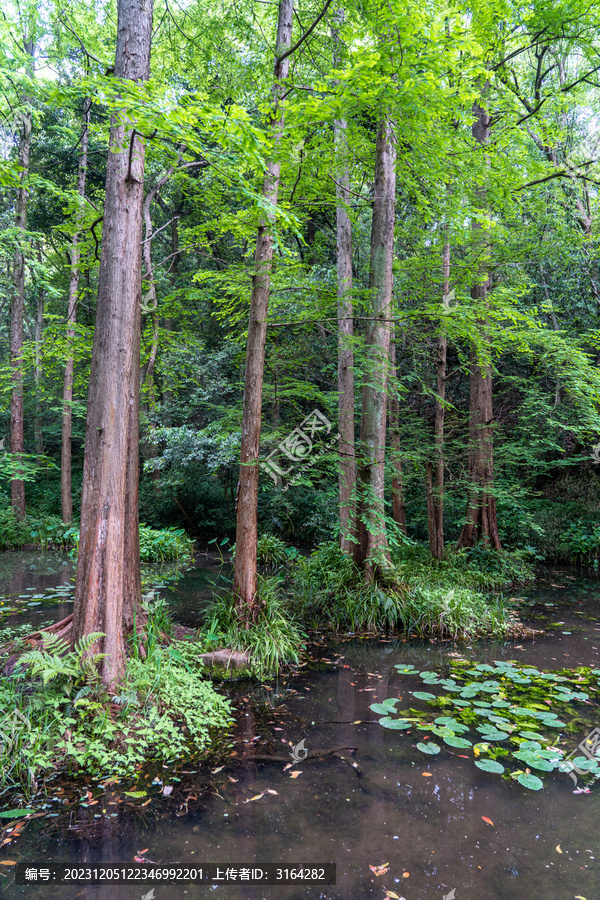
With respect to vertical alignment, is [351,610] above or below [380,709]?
above

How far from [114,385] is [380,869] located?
333 centimetres

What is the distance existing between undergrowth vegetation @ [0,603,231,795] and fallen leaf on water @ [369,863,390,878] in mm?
1448

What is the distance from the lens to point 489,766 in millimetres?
3135

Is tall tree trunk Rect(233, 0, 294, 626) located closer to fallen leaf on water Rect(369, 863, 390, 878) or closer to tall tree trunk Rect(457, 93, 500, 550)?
fallen leaf on water Rect(369, 863, 390, 878)

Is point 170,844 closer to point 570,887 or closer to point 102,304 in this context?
point 570,887

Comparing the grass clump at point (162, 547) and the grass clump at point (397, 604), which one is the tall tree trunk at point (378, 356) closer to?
the grass clump at point (397, 604)

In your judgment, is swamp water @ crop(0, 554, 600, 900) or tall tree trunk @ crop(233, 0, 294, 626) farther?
tall tree trunk @ crop(233, 0, 294, 626)

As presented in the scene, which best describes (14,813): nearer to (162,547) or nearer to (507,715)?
(507,715)

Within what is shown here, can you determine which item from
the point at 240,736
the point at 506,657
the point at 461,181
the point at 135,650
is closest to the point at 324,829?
the point at 240,736
